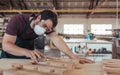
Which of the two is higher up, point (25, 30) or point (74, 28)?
point (25, 30)

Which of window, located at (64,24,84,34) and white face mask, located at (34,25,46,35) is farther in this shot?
window, located at (64,24,84,34)

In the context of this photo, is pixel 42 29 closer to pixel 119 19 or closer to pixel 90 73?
pixel 90 73

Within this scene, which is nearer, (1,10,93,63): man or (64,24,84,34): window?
(1,10,93,63): man

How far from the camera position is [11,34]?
1.76 metres

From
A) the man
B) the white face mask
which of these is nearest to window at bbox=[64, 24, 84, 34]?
the man

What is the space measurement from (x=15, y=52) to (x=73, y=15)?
1170cm

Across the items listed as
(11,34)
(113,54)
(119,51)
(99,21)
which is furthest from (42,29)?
(99,21)

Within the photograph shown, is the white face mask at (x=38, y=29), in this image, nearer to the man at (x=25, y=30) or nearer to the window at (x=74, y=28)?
the man at (x=25, y=30)

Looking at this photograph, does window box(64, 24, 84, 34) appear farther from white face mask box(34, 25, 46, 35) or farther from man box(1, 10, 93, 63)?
white face mask box(34, 25, 46, 35)

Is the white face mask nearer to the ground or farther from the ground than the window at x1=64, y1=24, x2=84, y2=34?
farther from the ground

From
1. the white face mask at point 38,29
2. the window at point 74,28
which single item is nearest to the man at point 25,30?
the white face mask at point 38,29

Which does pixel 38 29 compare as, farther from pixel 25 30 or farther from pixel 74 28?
pixel 74 28

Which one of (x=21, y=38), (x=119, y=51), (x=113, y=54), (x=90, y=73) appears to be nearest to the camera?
(x=90, y=73)

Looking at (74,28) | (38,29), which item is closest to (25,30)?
(38,29)
